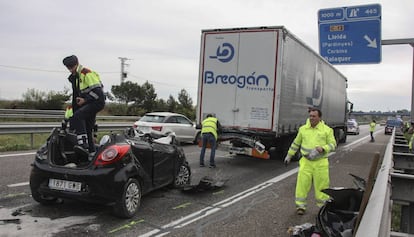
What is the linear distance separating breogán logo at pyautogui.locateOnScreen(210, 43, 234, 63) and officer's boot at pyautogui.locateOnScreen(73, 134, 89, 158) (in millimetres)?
A: 5534

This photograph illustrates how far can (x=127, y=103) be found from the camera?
4562 centimetres

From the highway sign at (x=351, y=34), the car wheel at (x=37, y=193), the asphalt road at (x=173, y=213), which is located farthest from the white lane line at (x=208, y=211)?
the highway sign at (x=351, y=34)

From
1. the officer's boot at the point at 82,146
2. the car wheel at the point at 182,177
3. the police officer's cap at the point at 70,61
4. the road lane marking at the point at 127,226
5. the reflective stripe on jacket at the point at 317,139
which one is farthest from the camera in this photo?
the car wheel at the point at 182,177

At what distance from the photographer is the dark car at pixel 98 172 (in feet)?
16.0

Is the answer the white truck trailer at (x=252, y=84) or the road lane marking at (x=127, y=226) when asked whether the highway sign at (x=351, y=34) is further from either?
the road lane marking at (x=127, y=226)

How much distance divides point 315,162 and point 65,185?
358cm

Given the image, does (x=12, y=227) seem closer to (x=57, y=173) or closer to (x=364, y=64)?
(x=57, y=173)

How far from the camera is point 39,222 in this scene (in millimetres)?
4793

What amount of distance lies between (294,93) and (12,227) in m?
8.17

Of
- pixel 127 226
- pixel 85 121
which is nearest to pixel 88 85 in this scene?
pixel 85 121

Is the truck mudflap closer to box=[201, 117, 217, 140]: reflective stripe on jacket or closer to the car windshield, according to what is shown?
box=[201, 117, 217, 140]: reflective stripe on jacket

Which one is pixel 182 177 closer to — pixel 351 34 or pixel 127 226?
pixel 127 226

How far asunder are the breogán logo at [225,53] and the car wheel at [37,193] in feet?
20.2

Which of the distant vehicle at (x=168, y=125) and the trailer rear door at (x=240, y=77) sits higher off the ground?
the trailer rear door at (x=240, y=77)
